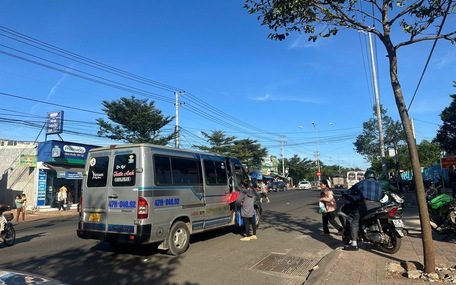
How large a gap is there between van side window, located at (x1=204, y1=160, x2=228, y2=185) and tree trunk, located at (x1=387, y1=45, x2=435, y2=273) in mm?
4837

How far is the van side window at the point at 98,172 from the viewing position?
24.9ft

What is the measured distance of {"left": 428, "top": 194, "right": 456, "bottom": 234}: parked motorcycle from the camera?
761 centimetres

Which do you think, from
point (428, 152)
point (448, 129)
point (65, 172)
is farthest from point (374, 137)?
point (65, 172)

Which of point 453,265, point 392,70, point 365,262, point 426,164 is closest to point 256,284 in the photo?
point 365,262

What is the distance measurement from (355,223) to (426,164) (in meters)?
50.9

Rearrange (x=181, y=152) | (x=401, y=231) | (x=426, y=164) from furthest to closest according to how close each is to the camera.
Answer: (x=426, y=164) → (x=181, y=152) → (x=401, y=231)

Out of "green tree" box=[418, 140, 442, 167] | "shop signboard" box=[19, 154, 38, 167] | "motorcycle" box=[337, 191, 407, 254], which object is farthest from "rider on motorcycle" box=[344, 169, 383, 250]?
"green tree" box=[418, 140, 442, 167]

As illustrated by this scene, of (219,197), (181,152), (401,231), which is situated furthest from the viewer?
(219,197)

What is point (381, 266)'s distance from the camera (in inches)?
239

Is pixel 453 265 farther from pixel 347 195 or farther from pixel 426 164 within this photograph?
pixel 426 164

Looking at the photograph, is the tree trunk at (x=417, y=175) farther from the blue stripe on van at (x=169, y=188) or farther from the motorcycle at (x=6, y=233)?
the motorcycle at (x=6, y=233)

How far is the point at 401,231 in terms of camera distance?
686 cm

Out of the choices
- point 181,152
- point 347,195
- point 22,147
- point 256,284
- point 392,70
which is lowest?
point 256,284

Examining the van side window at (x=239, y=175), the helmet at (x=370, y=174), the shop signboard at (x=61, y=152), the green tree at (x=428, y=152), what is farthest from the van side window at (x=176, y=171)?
the green tree at (x=428, y=152)
